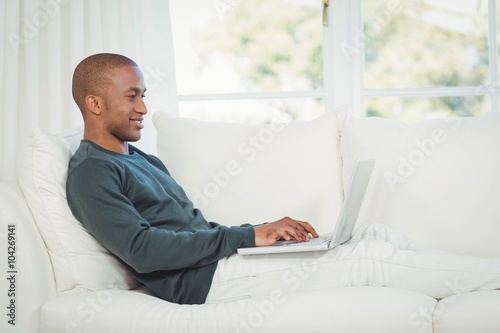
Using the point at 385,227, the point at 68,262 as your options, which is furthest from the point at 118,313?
the point at 385,227

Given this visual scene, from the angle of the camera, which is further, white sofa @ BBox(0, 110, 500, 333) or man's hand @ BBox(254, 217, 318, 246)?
man's hand @ BBox(254, 217, 318, 246)

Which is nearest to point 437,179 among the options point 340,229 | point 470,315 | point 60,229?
point 340,229

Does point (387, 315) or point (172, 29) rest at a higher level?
point (172, 29)

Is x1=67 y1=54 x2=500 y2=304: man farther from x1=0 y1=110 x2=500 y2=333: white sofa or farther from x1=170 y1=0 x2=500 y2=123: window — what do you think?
x1=170 y1=0 x2=500 y2=123: window

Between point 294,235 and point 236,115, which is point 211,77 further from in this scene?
point 294,235

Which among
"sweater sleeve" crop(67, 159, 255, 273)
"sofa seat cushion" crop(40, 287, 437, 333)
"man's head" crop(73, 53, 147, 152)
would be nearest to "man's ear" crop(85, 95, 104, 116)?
"man's head" crop(73, 53, 147, 152)

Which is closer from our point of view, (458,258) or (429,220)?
(458,258)

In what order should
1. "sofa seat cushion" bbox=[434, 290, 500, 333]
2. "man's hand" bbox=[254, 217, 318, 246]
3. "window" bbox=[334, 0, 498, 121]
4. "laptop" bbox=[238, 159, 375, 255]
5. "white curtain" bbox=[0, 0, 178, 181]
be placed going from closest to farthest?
1. "sofa seat cushion" bbox=[434, 290, 500, 333]
2. "laptop" bbox=[238, 159, 375, 255]
3. "man's hand" bbox=[254, 217, 318, 246]
4. "white curtain" bbox=[0, 0, 178, 181]
5. "window" bbox=[334, 0, 498, 121]

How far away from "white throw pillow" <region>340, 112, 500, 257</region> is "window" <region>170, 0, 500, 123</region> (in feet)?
2.67

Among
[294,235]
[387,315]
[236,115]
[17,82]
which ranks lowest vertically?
[387,315]

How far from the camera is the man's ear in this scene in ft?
6.95

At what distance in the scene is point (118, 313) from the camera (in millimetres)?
1725

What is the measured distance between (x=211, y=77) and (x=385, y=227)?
1.39m

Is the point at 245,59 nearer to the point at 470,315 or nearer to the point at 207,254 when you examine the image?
the point at 207,254
